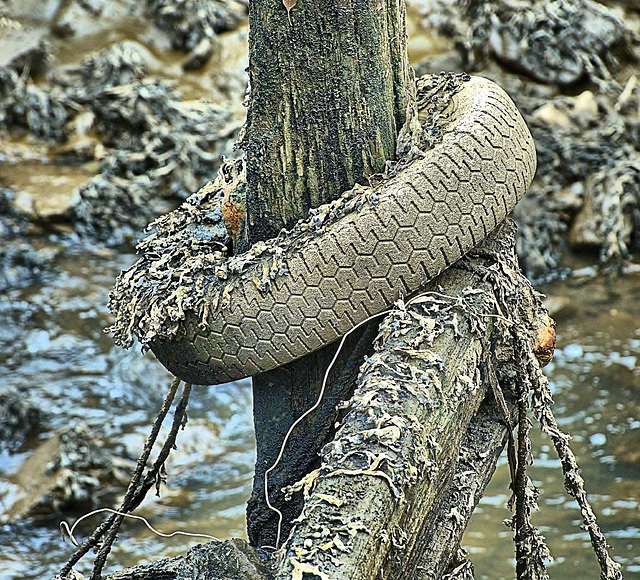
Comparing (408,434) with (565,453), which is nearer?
(408,434)

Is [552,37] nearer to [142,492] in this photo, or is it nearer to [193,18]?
[193,18]

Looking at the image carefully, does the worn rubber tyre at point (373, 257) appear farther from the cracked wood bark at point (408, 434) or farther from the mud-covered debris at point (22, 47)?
the mud-covered debris at point (22, 47)

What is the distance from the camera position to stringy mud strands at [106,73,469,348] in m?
1.63

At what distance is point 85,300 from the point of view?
222 inches

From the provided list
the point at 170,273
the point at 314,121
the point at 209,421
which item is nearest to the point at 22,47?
the point at 209,421

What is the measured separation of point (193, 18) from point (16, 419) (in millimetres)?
4095

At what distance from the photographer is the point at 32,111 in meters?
7.11

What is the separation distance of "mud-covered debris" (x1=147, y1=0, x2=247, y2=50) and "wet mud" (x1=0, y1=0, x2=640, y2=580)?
2 cm

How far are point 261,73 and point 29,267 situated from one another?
4.76m


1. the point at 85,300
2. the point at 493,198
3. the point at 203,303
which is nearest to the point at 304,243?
the point at 203,303

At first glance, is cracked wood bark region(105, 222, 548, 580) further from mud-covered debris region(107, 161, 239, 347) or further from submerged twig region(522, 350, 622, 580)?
mud-covered debris region(107, 161, 239, 347)

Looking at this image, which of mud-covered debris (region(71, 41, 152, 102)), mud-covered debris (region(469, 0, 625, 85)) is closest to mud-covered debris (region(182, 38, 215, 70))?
mud-covered debris (region(71, 41, 152, 102))

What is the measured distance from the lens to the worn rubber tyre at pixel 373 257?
159 cm

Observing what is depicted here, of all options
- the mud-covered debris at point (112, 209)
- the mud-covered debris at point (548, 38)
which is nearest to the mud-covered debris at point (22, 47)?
the mud-covered debris at point (112, 209)
